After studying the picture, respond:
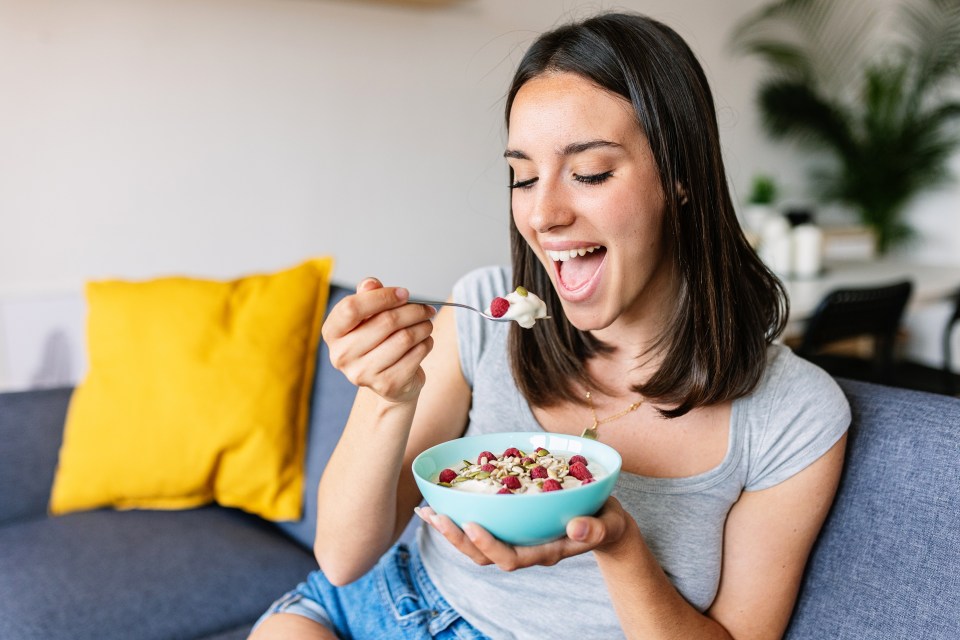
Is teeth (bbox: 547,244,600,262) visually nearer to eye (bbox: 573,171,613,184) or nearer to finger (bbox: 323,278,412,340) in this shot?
eye (bbox: 573,171,613,184)

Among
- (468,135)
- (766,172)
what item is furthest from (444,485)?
(766,172)

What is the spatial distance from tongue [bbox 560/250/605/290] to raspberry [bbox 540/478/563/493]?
0.31m

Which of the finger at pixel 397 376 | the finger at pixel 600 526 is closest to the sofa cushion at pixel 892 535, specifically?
the finger at pixel 600 526

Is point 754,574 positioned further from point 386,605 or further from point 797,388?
point 386,605

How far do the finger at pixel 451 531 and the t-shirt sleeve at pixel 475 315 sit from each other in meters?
0.41

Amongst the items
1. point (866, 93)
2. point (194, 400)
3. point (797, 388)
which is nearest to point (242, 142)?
point (194, 400)

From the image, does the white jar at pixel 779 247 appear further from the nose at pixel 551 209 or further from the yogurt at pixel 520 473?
the yogurt at pixel 520 473

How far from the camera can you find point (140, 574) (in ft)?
5.33

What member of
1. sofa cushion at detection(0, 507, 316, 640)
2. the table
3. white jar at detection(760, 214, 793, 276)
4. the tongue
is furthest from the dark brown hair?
white jar at detection(760, 214, 793, 276)

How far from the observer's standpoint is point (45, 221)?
8.79 feet

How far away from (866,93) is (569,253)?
4.36 metres

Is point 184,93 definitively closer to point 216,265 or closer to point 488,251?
point 216,265

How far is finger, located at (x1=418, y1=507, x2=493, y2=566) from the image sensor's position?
0.80 metres

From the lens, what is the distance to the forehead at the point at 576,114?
999 mm
